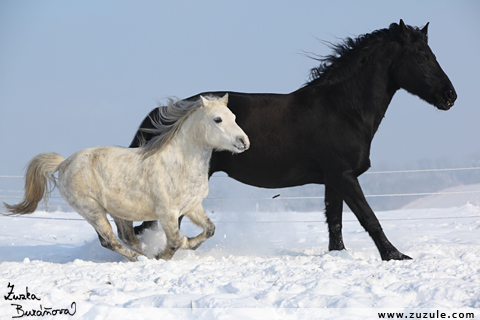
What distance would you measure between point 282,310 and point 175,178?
2.12m

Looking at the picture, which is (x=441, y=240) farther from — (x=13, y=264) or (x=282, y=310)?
(x=13, y=264)

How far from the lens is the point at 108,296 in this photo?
9.99 ft

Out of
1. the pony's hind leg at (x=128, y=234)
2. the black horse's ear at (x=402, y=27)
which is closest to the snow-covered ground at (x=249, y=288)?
the pony's hind leg at (x=128, y=234)

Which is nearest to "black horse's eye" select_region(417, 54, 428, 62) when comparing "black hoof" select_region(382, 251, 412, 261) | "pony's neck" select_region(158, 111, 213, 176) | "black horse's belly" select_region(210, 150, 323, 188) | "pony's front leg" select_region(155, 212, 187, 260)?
"black horse's belly" select_region(210, 150, 323, 188)

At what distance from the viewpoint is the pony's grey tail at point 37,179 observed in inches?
197

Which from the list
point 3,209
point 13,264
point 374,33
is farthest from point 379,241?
point 3,209

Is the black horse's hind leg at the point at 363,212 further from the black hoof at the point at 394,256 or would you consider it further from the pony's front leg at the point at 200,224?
the pony's front leg at the point at 200,224

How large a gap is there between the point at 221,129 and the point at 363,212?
167 centimetres

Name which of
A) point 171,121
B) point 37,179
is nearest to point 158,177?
point 171,121

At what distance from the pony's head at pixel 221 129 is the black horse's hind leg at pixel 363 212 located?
1186 mm

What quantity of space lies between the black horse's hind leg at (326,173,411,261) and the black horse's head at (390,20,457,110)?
1.22 metres

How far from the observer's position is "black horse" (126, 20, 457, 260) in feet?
15.6

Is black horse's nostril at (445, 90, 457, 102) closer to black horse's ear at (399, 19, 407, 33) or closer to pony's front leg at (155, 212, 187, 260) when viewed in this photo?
black horse's ear at (399, 19, 407, 33)

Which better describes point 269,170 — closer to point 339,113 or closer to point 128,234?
point 339,113
